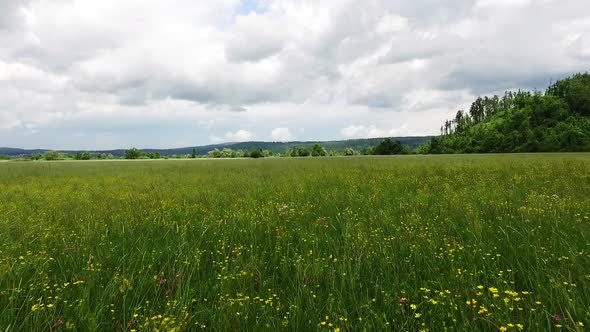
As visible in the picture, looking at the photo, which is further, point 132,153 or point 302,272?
point 132,153

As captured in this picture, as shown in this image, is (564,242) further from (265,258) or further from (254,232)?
(254,232)

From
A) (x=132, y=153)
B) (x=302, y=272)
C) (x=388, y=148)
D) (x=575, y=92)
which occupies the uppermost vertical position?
(x=575, y=92)

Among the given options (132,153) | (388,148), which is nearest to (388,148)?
(388,148)

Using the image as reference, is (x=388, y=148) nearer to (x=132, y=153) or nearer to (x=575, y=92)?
(x=575, y=92)

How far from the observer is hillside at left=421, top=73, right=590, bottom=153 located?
80250mm

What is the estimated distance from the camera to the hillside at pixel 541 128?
80.2 meters

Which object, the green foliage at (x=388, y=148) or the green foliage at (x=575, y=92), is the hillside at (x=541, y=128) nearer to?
the green foliage at (x=575, y=92)

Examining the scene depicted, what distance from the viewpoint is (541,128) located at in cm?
9112

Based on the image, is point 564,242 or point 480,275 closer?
point 480,275

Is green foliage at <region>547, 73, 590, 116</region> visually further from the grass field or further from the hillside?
the grass field

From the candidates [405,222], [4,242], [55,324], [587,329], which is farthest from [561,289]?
[4,242]

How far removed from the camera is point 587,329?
1955mm

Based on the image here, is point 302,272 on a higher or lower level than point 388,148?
lower

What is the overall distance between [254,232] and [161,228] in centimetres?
171
